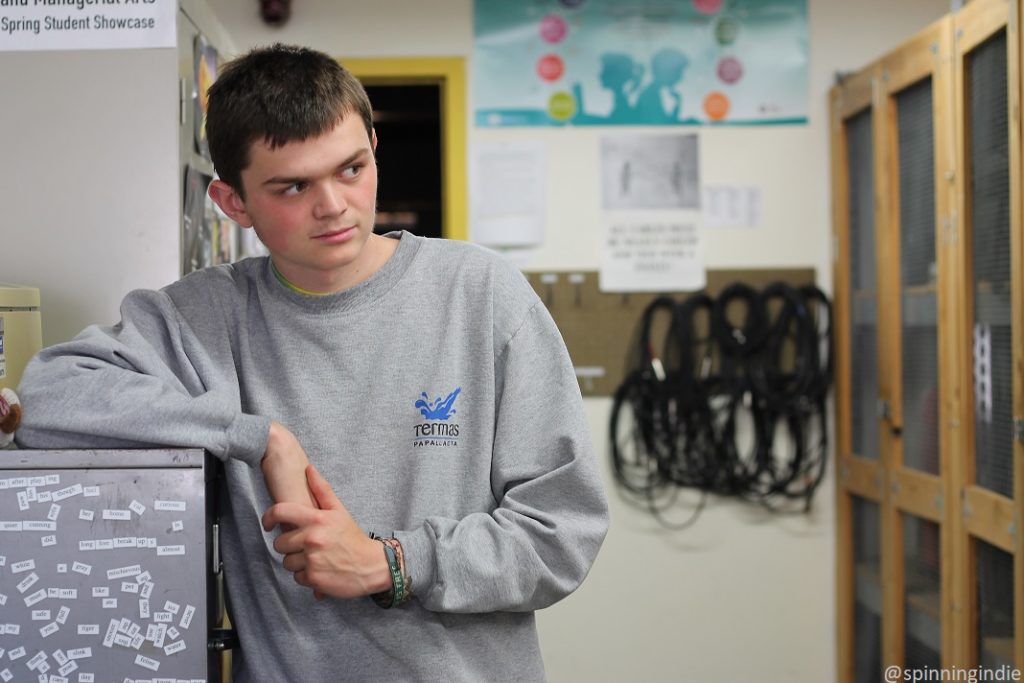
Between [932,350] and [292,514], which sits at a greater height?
[932,350]

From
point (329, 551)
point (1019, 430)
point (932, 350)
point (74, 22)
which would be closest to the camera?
point (329, 551)

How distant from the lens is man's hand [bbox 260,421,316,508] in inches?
50.5

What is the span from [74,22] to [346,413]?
0.85 meters

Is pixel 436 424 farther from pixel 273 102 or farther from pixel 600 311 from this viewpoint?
pixel 600 311

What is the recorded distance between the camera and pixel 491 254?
1463 millimetres

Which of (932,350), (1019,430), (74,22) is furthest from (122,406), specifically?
(932,350)

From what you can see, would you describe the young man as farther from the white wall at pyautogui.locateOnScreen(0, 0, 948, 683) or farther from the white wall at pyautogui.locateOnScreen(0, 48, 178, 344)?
the white wall at pyautogui.locateOnScreen(0, 0, 948, 683)

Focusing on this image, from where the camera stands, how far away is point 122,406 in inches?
Result: 50.6

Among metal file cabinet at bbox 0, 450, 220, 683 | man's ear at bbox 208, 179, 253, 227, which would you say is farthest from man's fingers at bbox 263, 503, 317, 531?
man's ear at bbox 208, 179, 253, 227

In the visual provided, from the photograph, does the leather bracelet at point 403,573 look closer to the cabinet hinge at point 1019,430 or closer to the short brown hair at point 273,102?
the short brown hair at point 273,102

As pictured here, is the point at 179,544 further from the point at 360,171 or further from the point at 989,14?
the point at 989,14

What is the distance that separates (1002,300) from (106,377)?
6.96ft

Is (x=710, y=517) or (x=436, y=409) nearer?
Result: (x=436, y=409)

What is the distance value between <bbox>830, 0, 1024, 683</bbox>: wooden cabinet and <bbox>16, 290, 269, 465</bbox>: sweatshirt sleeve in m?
1.86
